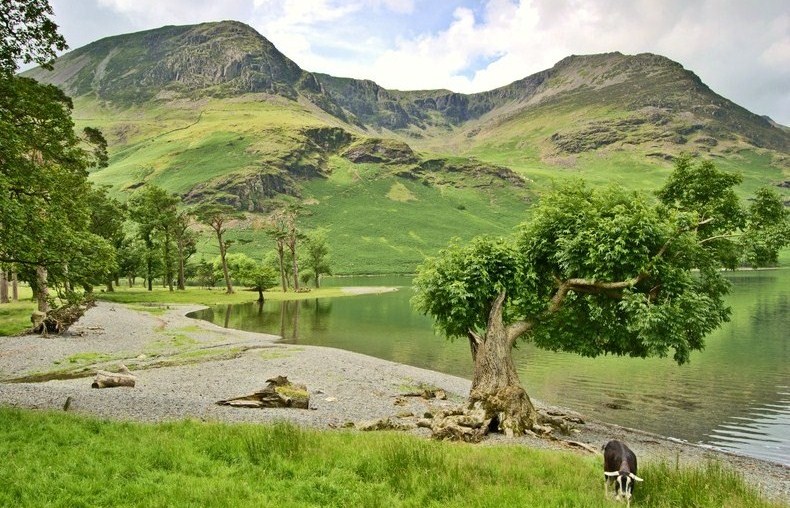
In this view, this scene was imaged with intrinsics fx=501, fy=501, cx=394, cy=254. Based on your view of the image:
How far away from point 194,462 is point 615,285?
19.9m

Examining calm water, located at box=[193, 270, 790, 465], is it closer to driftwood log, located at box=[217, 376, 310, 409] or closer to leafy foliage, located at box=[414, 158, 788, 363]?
leafy foliage, located at box=[414, 158, 788, 363]

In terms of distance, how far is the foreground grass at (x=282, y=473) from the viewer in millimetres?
10258

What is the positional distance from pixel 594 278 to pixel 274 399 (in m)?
16.9

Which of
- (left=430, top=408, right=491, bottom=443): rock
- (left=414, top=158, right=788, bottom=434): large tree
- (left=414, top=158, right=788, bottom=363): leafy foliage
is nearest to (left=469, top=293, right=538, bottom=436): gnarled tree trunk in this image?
(left=414, top=158, right=788, bottom=434): large tree

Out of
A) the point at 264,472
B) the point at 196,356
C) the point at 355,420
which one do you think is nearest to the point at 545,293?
the point at 355,420

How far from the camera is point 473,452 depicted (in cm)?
1441

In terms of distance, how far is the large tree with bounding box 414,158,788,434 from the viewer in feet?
76.8

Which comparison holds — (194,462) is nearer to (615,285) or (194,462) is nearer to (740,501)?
(740,501)

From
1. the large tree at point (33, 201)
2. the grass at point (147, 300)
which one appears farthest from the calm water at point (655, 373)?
the large tree at point (33, 201)

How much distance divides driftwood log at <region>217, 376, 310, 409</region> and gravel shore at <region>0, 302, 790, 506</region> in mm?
790

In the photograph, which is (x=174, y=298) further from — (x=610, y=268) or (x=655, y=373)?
(x=610, y=268)

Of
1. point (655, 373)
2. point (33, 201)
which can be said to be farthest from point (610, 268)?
point (33, 201)

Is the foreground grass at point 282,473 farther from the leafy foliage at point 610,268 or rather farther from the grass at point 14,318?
the grass at point 14,318

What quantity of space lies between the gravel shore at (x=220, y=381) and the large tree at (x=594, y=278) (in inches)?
180
